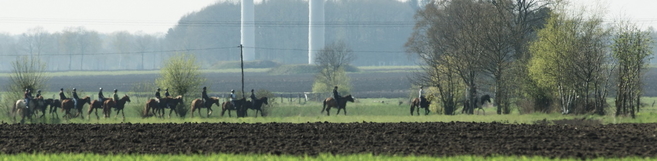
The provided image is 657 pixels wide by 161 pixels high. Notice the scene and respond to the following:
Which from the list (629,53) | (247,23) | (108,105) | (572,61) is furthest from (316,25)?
(629,53)

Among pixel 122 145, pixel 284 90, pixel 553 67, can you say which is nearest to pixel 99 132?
pixel 122 145

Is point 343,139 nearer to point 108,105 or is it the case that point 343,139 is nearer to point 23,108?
point 23,108

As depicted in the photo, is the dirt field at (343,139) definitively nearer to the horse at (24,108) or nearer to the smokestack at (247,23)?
the horse at (24,108)

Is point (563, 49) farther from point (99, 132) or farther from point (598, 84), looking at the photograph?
point (99, 132)

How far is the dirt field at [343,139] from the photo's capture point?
2095 cm

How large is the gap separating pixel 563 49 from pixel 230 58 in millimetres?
134022

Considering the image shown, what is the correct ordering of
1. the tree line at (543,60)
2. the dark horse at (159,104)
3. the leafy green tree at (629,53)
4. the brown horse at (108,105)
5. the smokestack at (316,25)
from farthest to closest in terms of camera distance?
the smokestack at (316,25), the brown horse at (108,105), the dark horse at (159,104), the tree line at (543,60), the leafy green tree at (629,53)

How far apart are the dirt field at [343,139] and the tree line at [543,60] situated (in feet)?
37.6

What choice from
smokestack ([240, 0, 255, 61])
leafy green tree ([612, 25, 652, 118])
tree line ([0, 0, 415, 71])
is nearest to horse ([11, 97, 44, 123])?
leafy green tree ([612, 25, 652, 118])

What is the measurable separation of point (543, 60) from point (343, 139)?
2174 cm

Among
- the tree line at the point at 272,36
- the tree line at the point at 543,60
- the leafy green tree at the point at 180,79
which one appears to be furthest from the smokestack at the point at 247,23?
the leafy green tree at the point at 180,79

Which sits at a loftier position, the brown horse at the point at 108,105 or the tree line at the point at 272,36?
the tree line at the point at 272,36

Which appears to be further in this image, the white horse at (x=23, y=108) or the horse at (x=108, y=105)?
the horse at (x=108, y=105)

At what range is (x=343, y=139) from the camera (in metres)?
24.5
